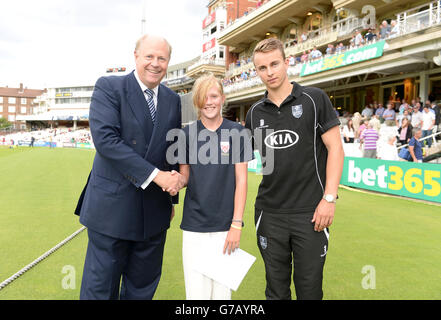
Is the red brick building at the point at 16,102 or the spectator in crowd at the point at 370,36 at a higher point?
the red brick building at the point at 16,102

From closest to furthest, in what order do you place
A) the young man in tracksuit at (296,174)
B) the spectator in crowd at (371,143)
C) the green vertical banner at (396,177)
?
the young man in tracksuit at (296,174), the green vertical banner at (396,177), the spectator in crowd at (371,143)

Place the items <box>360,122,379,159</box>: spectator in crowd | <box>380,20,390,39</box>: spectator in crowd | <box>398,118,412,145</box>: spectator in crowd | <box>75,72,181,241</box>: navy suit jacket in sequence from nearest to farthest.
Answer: <box>75,72,181,241</box>: navy suit jacket < <box>360,122,379,159</box>: spectator in crowd < <box>398,118,412,145</box>: spectator in crowd < <box>380,20,390,39</box>: spectator in crowd

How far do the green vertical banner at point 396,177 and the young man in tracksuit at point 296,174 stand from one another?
763 cm

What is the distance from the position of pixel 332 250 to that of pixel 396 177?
593 cm

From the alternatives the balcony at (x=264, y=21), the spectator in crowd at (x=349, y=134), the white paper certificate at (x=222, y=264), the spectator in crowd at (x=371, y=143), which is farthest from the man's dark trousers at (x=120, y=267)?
the balcony at (x=264, y=21)

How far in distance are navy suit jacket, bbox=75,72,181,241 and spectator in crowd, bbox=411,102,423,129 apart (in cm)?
1442

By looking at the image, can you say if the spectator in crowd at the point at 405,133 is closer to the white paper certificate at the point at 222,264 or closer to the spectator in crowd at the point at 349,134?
the spectator in crowd at the point at 349,134

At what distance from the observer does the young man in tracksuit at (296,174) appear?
246cm

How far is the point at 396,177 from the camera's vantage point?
32.2 ft

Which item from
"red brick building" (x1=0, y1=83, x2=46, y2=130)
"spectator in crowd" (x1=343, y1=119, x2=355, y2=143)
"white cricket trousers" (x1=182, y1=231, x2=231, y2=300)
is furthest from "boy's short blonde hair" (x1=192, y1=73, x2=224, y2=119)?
"red brick building" (x1=0, y1=83, x2=46, y2=130)

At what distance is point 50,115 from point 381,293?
311 feet

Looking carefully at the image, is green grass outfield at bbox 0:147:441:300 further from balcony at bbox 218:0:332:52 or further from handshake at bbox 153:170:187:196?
balcony at bbox 218:0:332:52

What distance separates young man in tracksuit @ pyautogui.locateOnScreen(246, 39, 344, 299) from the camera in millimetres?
2457
